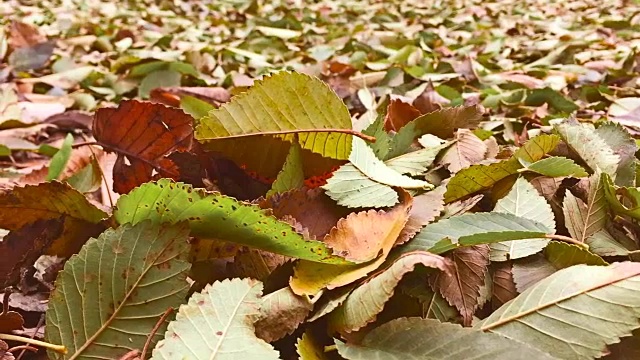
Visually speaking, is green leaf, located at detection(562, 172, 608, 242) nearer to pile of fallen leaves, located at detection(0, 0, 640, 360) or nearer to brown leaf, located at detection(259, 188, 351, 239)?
pile of fallen leaves, located at detection(0, 0, 640, 360)

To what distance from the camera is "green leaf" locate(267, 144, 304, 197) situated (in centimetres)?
51

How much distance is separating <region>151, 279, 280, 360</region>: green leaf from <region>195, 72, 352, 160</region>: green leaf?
0.19 meters

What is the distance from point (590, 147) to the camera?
554mm

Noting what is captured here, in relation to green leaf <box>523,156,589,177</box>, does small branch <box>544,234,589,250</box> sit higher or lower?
lower

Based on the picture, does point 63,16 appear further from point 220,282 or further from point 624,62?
point 220,282

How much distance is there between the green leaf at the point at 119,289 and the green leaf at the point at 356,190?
0.13 m

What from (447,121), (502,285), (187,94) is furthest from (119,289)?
(187,94)

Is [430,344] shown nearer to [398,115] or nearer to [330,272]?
[330,272]

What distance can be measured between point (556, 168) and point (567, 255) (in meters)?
0.10

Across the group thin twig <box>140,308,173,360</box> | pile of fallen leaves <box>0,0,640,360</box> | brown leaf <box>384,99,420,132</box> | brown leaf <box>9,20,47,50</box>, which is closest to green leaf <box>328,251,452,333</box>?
pile of fallen leaves <box>0,0,640,360</box>

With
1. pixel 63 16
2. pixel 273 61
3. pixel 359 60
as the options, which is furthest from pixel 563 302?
pixel 63 16

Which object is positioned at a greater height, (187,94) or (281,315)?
(281,315)

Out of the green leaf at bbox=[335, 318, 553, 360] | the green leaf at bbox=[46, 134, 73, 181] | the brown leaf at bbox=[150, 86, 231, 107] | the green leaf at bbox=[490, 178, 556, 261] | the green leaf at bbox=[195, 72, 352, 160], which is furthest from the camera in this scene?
the brown leaf at bbox=[150, 86, 231, 107]

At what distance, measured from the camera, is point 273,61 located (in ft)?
5.32
